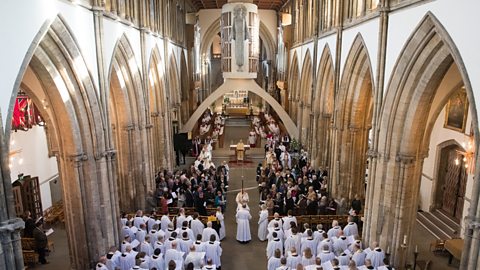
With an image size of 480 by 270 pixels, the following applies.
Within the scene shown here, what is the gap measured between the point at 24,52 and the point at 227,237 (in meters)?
8.51

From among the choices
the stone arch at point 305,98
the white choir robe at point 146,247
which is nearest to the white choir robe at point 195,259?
the white choir robe at point 146,247

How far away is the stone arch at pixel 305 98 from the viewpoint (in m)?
22.4

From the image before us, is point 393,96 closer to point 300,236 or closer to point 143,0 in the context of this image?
point 300,236

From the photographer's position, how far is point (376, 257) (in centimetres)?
955

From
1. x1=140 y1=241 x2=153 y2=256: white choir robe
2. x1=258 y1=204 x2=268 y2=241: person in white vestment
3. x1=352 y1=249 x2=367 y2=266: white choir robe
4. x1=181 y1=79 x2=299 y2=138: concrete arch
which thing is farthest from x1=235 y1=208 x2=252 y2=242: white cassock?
x1=181 y1=79 x2=299 y2=138: concrete arch

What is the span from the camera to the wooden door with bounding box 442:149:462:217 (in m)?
13.7

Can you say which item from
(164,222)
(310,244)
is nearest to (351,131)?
(310,244)

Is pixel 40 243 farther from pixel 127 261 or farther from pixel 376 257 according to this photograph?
pixel 376 257

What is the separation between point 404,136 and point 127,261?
7723 mm

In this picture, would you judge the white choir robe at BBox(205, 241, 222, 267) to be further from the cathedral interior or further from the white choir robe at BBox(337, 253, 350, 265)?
the white choir robe at BBox(337, 253, 350, 265)

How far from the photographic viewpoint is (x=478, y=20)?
666 centimetres

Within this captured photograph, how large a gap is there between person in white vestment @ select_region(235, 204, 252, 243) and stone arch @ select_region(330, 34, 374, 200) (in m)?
4.61

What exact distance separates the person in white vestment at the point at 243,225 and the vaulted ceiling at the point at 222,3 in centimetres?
2237

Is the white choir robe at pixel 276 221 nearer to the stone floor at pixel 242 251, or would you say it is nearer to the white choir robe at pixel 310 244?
the stone floor at pixel 242 251
